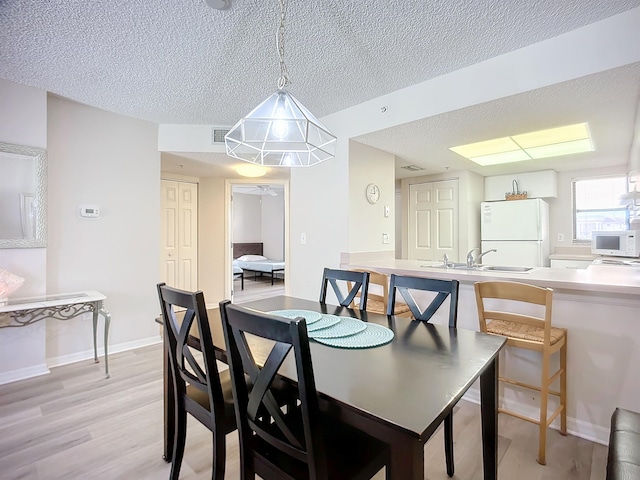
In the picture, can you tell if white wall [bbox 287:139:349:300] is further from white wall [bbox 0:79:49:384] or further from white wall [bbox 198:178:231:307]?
white wall [bbox 0:79:49:384]

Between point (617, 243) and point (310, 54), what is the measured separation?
154 inches

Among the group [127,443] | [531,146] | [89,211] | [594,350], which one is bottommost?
[127,443]

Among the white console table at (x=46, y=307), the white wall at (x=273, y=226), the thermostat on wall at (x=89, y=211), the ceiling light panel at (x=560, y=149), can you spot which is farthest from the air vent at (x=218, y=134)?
the white wall at (x=273, y=226)

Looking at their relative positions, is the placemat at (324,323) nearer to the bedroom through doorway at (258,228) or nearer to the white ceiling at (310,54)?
the white ceiling at (310,54)

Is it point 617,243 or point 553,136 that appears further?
point 617,243

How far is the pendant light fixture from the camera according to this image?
1545 millimetres

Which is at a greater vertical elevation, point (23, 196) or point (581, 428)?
point (23, 196)

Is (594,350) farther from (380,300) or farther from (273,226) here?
(273,226)

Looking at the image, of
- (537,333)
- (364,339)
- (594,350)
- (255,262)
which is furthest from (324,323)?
(255,262)

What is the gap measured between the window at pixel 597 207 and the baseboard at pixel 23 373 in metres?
6.27

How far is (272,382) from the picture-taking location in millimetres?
1026

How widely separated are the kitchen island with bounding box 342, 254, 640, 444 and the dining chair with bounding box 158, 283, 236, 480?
189 centimetres

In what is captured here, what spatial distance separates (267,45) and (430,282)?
182cm

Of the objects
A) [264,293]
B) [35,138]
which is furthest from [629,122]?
[264,293]
